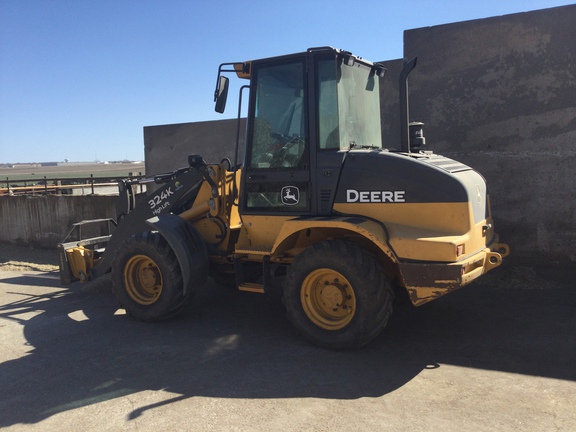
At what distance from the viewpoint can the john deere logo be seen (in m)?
4.75

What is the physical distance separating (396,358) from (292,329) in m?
Answer: 1.26

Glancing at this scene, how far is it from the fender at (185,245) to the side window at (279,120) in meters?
1.13

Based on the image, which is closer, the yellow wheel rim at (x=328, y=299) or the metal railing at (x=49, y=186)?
the yellow wheel rim at (x=328, y=299)

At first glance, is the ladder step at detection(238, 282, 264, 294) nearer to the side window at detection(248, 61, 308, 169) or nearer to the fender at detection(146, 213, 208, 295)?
the fender at detection(146, 213, 208, 295)

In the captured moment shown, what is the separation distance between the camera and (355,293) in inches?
169

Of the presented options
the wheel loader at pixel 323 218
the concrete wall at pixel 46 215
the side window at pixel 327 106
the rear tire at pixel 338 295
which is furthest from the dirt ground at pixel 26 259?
the side window at pixel 327 106

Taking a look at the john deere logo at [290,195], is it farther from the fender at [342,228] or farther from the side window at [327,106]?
the side window at [327,106]

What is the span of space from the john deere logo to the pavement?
1.38 metres

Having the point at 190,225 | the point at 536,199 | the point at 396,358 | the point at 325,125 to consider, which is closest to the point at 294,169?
the point at 325,125

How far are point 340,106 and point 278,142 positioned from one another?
2.39 feet

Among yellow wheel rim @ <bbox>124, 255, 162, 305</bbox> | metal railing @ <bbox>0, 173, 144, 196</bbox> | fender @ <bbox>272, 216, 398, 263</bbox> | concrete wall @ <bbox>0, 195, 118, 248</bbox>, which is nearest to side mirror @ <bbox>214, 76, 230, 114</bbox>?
fender @ <bbox>272, 216, 398, 263</bbox>

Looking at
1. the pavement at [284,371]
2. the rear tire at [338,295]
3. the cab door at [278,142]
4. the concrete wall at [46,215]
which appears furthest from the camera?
the concrete wall at [46,215]

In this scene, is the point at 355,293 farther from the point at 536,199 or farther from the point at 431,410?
the point at 536,199

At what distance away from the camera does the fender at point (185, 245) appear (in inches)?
206
